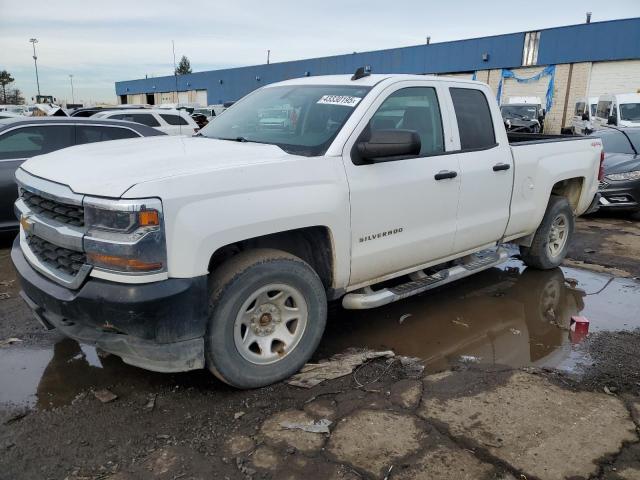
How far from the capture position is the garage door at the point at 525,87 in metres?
29.5

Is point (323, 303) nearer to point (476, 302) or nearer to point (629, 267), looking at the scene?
point (476, 302)

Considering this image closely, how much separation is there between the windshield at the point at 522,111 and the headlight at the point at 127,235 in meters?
22.6

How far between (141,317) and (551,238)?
4924 mm

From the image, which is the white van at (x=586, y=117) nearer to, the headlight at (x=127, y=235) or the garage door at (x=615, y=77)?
the garage door at (x=615, y=77)

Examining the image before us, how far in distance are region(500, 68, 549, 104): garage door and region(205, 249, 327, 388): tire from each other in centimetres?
2929

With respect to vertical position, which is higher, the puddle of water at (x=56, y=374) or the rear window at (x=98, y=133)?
the rear window at (x=98, y=133)

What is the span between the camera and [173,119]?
1466cm

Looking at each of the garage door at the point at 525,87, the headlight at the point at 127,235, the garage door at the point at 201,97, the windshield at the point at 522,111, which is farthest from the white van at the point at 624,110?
the garage door at the point at 201,97

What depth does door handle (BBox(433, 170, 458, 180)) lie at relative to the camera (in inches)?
160

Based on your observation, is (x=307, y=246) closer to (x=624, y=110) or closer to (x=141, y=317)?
(x=141, y=317)

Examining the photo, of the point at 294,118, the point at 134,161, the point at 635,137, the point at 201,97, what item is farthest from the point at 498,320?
the point at 201,97

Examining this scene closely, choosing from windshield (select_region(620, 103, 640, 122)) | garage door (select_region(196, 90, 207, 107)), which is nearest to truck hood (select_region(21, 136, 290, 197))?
windshield (select_region(620, 103, 640, 122))

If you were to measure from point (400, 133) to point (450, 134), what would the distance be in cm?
104

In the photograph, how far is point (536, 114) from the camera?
2302 cm
